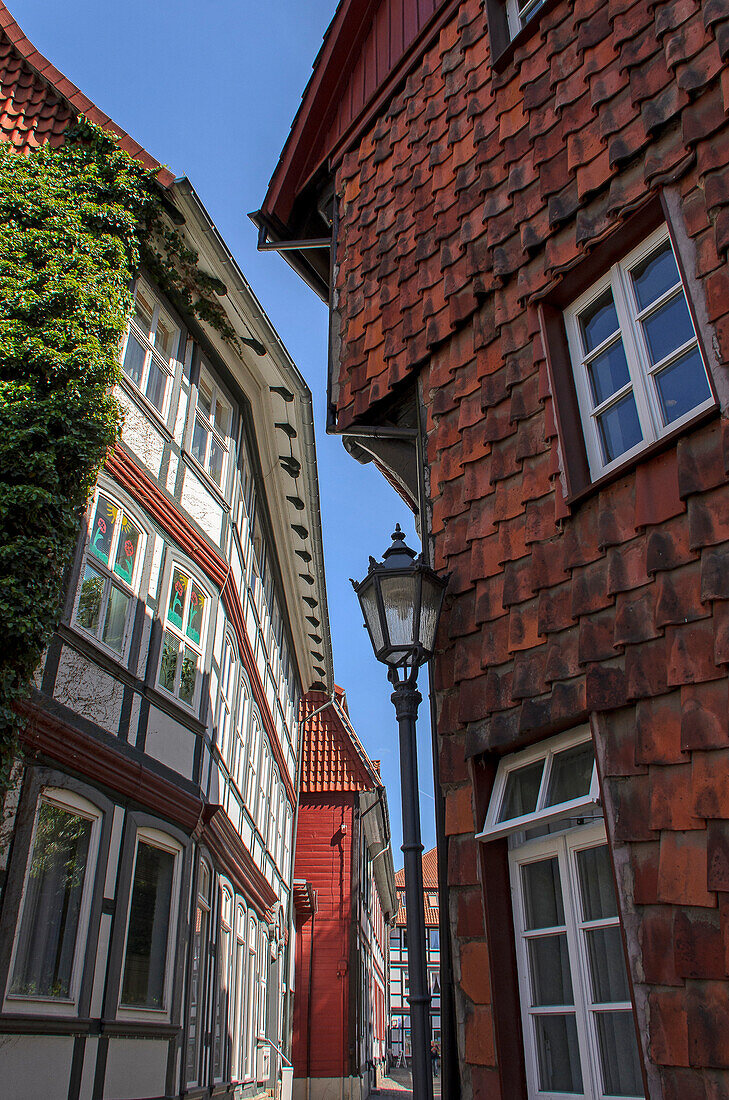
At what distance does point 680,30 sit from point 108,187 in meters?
6.84

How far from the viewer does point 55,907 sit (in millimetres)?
6695

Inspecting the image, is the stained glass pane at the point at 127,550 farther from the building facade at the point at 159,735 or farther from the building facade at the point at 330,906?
the building facade at the point at 330,906

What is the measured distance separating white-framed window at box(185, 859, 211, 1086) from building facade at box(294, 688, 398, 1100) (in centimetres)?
861

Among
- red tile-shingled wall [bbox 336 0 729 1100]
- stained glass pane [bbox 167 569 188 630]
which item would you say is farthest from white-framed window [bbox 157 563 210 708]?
red tile-shingled wall [bbox 336 0 729 1100]

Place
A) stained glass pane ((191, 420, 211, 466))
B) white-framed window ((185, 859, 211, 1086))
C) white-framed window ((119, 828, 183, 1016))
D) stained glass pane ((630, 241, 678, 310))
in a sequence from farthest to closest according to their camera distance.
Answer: stained glass pane ((191, 420, 211, 466)), white-framed window ((185, 859, 211, 1086)), white-framed window ((119, 828, 183, 1016)), stained glass pane ((630, 241, 678, 310))

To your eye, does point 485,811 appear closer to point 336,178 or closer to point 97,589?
point 97,589

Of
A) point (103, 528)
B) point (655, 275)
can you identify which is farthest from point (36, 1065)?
point (655, 275)

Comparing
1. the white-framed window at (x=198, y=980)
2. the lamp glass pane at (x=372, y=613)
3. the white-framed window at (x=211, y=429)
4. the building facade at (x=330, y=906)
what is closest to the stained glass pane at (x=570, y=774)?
the lamp glass pane at (x=372, y=613)

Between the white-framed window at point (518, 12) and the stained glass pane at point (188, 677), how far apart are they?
21.8 ft

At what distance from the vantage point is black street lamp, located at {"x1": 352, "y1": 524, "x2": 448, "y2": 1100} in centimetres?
428

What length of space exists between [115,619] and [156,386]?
3085 mm

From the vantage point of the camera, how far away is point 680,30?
4.62m

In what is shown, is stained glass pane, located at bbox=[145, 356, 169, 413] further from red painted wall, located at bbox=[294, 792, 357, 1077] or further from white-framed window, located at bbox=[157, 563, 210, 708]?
red painted wall, located at bbox=[294, 792, 357, 1077]

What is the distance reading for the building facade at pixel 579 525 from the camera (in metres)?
3.46
